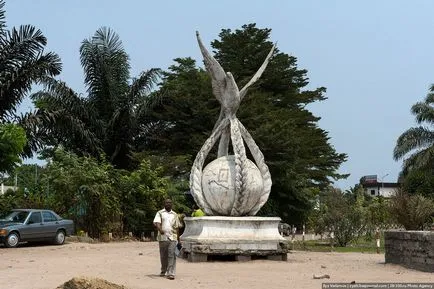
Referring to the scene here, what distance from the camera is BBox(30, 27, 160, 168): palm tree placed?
1347 inches

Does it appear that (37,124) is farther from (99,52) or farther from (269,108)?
(269,108)

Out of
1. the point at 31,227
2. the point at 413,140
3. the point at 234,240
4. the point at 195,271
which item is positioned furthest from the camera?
the point at 413,140

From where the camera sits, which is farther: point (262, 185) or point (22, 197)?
point (22, 197)

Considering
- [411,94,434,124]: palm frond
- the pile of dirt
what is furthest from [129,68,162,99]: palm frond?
the pile of dirt

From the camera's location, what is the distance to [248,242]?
53.7 ft

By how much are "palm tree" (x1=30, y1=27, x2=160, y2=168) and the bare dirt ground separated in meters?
16.3

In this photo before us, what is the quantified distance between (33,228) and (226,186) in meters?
9.43

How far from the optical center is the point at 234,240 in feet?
53.3

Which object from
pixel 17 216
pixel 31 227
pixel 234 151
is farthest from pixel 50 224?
pixel 234 151

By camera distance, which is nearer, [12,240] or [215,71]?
[215,71]

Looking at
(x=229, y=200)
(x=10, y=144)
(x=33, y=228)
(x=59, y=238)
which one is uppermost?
(x=10, y=144)

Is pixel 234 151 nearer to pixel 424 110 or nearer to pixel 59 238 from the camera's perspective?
pixel 59 238

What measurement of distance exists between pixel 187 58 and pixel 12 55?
2037cm

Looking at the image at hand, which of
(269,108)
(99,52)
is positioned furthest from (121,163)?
(269,108)
